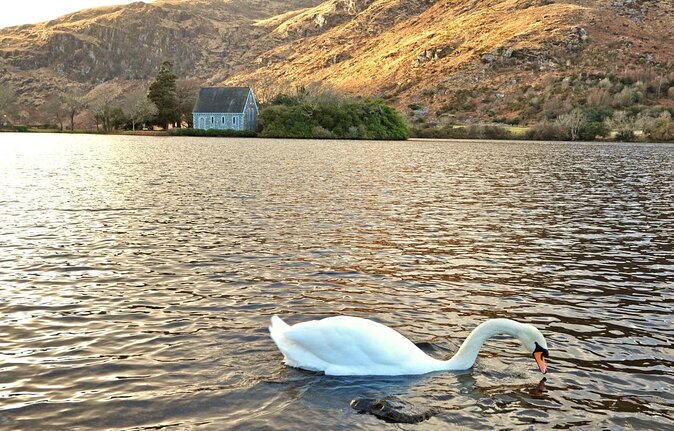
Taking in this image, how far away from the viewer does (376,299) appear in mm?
13008

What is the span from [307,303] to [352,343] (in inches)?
145

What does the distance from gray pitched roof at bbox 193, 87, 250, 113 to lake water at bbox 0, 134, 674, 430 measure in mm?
105955

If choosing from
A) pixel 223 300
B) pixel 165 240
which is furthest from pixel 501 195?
pixel 223 300

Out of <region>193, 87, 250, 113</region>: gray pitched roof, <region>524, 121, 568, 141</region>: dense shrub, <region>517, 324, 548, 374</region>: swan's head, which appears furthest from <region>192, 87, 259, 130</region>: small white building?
<region>517, 324, 548, 374</region>: swan's head

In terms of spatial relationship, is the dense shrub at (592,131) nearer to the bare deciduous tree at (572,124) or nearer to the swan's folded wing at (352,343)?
the bare deciduous tree at (572,124)

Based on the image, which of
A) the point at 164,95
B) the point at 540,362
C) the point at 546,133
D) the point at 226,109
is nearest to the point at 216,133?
the point at 226,109

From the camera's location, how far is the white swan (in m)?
8.91

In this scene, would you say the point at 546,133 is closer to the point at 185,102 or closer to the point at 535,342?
the point at 185,102

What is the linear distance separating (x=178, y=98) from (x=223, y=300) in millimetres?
134259

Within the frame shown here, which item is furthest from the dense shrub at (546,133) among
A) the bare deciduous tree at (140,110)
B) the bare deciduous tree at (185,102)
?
the bare deciduous tree at (140,110)

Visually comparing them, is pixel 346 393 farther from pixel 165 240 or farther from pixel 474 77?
pixel 474 77

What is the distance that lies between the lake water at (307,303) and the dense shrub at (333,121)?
93343mm

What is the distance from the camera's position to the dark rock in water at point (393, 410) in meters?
7.63

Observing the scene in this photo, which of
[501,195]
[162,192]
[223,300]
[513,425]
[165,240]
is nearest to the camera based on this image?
[513,425]
